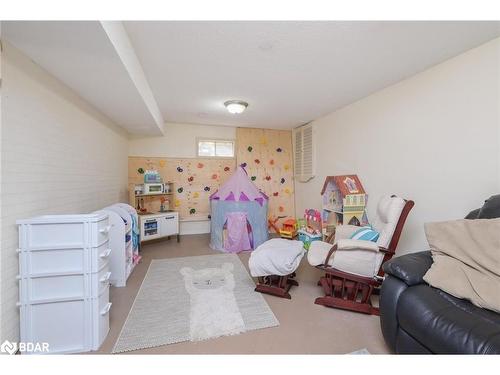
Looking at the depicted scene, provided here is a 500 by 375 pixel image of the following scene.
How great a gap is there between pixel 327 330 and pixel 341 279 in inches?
23.0

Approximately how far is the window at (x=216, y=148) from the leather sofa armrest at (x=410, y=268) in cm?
390

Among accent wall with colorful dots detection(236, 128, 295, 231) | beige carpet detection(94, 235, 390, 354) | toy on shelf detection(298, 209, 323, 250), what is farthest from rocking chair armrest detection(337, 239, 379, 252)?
accent wall with colorful dots detection(236, 128, 295, 231)

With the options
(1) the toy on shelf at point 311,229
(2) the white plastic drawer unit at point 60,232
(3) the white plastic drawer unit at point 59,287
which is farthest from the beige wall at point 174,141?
(3) the white plastic drawer unit at point 59,287

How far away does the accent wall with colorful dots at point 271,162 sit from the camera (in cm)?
490

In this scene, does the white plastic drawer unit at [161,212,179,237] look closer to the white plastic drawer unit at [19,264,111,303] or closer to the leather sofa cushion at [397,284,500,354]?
the white plastic drawer unit at [19,264,111,303]

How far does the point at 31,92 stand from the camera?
1.64m

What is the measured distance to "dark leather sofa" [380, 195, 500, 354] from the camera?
1.04 m

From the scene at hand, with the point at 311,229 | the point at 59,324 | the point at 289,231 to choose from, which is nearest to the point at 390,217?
the point at 311,229

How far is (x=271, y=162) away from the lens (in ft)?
16.6

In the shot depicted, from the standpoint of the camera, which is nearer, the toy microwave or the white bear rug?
the white bear rug

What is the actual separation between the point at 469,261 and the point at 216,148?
14.1 feet

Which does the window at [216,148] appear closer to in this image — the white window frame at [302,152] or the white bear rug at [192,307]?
the white window frame at [302,152]

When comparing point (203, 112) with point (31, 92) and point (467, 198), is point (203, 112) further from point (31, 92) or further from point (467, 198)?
point (467, 198)

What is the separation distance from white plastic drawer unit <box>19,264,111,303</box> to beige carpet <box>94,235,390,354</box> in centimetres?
43
